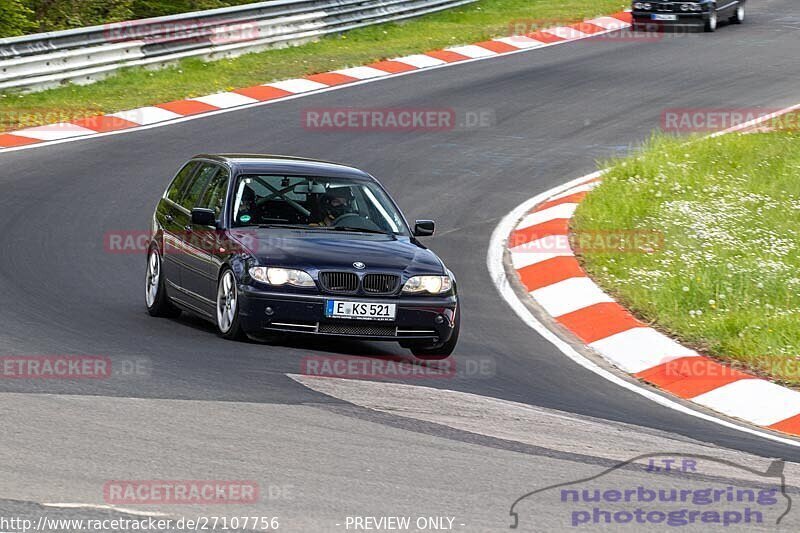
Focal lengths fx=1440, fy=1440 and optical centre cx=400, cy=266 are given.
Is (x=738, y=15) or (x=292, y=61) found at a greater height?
(x=292, y=61)

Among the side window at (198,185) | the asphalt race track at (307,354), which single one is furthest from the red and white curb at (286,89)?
the side window at (198,185)

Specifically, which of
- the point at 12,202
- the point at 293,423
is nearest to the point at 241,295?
the point at 293,423

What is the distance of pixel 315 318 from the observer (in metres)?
10.4

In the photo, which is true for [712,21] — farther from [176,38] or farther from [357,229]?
[357,229]

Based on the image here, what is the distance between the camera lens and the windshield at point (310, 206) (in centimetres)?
1138

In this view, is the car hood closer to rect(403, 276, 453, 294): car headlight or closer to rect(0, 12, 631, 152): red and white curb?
rect(403, 276, 453, 294): car headlight

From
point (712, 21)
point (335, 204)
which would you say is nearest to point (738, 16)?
point (712, 21)

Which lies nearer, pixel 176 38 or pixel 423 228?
pixel 423 228

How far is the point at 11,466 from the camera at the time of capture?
22.6 ft

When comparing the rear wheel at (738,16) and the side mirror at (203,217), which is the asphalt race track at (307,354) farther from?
the rear wheel at (738,16)

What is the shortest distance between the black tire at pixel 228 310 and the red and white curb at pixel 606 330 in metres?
2.80

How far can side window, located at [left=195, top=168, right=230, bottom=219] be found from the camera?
38.1 ft

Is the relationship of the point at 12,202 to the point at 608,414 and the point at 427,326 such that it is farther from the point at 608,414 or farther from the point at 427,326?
the point at 608,414

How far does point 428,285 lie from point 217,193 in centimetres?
215
